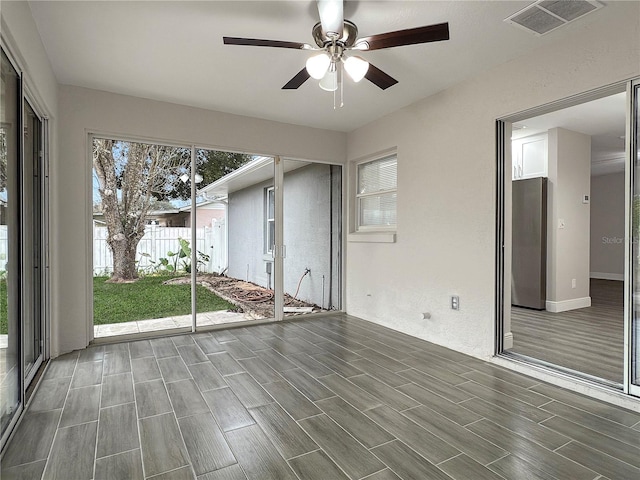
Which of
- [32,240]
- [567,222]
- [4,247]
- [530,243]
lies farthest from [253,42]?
[567,222]

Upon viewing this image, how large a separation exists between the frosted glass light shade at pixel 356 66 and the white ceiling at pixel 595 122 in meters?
2.86

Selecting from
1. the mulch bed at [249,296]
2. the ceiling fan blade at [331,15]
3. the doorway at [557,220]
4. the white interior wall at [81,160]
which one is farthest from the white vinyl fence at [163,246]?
the doorway at [557,220]

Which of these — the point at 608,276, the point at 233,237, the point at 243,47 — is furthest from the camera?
the point at 608,276

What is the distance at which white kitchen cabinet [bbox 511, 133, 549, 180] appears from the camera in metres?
5.42

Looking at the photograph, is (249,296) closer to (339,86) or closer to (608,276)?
(339,86)

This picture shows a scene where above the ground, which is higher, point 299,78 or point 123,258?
point 299,78

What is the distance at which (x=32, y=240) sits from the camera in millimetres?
2961

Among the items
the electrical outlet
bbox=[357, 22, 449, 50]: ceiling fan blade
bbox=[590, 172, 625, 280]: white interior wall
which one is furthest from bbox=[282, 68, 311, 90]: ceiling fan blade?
bbox=[590, 172, 625, 280]: white interior wall

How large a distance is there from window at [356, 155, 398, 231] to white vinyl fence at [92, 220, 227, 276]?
1.95 meters

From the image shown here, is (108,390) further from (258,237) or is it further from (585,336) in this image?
(585,336)

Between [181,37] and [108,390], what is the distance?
2.67 meters

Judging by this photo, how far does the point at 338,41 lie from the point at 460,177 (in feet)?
6.03

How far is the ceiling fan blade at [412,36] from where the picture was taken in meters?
2.03

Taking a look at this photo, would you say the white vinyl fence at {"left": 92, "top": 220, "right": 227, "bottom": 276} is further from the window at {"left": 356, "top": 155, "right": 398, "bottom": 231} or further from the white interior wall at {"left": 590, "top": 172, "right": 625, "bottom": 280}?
the white interior wall at {"left": 590, "top": 172, "right": 625, "bottom": 280}
